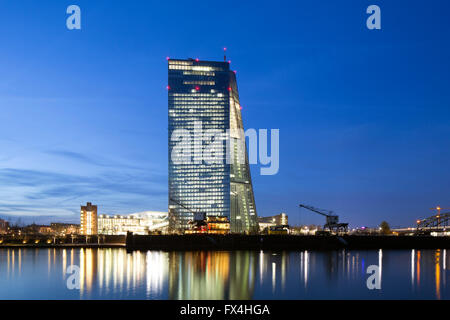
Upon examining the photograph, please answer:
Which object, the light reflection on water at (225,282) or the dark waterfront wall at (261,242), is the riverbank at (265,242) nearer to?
the dark waterfront wall at (261,242)

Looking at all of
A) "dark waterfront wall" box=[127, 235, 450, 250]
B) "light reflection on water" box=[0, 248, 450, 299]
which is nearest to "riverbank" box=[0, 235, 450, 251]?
"dark waterfront wall" box=[127, 235, 450, 250]

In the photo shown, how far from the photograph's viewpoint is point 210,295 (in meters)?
48.3

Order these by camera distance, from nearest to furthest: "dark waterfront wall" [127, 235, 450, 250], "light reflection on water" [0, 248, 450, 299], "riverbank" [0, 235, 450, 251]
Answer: "light reflection on water" [0, 248, 450, 299] < "riverbank" [0, 235, 450, 251] < "dark waterfront wall" [127, 235, 450, 250]

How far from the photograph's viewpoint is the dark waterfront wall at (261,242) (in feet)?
441

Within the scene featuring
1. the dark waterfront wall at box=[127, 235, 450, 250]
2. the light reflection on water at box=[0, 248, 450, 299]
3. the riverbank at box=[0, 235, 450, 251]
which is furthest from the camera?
the dark waterfront wall at box=[127, 235, 450, 250]

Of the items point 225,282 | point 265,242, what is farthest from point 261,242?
point 225,282

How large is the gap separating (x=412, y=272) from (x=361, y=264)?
13.2 m

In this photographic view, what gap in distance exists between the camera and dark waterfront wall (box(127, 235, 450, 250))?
441 ft

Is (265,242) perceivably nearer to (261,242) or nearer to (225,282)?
(261,242)

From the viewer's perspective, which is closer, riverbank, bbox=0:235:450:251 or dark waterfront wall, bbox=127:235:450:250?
riverbank, bbox=0:235:450:251

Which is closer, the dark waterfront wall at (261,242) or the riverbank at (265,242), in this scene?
the riverbank at (265,242)

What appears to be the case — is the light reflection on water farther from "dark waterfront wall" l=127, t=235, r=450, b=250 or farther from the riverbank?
"dark waterfront wall" l=127, t=235, r=450, b=250

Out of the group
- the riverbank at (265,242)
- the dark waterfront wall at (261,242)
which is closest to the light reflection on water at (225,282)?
the riverbank at (265,242)
